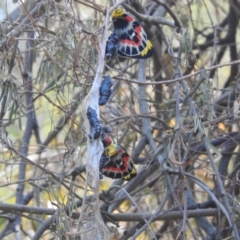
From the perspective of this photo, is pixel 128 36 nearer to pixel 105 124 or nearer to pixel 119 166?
pixel 119 166

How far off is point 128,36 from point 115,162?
0.23 metres

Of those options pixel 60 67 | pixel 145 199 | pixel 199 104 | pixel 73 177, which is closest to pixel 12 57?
pixel 60 67

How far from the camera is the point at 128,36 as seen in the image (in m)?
1.26

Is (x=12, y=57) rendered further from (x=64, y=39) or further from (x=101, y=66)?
(x=101, y=66)

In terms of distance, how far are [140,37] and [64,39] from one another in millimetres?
305

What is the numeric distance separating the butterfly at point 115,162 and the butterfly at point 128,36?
0.52 ft

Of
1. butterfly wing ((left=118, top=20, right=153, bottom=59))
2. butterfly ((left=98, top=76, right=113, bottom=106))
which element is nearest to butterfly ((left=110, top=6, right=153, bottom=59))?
butterfly wing ((left=118, top=20, right=153, bottom=59))

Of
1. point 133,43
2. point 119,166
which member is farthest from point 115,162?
point 133,43

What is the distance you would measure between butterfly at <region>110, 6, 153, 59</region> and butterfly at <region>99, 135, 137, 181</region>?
0.16m

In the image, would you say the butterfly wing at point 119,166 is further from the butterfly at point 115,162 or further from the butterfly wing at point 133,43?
the butterfly wing at point 133,43

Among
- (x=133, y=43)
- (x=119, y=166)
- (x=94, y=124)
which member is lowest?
(x=119, y=166)

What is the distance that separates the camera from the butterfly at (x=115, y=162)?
4.01ft

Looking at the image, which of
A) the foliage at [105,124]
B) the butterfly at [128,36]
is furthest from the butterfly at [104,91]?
the butterfly at [128,36]

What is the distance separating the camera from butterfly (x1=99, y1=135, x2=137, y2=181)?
122cm
